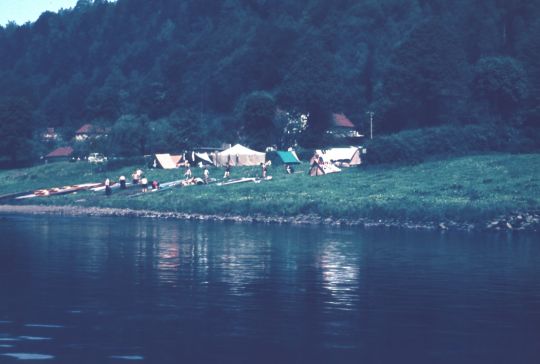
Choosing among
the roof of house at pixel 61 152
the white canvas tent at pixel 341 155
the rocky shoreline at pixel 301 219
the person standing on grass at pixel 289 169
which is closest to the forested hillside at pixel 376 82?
the white canvas tent at pixel 341 155

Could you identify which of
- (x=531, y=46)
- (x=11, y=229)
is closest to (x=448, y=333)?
(x=11, y=229)

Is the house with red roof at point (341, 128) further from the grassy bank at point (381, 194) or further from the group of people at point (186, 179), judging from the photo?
the grassy bank at point (381, 194)

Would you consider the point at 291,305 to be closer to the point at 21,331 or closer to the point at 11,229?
the point at 21,331

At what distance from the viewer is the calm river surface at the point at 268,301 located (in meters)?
21.0

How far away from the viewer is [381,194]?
77562 mm

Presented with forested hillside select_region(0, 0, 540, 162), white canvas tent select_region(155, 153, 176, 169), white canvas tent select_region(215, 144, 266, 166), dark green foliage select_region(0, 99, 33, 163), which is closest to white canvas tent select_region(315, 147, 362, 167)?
forested hillside select_region(0, 0, 540, 162)

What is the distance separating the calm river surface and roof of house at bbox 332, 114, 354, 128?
92.7 meters

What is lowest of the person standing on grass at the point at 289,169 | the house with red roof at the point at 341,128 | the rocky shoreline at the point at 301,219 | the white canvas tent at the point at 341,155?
the rocky shoreline at the point at 301,219

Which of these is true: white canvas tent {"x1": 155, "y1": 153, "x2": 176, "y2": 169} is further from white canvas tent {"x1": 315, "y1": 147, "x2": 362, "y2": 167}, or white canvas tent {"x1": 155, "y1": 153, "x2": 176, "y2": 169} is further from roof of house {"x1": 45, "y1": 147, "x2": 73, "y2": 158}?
roof of house {"x1": 45, "y1": 147, "x2": 73, "y2": 158}

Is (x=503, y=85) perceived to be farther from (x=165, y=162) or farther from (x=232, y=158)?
(x=165, y=162)

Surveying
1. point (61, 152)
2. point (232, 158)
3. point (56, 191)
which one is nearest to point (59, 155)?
point (61, 152)

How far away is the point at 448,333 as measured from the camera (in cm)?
2348

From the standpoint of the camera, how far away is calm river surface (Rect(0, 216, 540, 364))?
2100cm

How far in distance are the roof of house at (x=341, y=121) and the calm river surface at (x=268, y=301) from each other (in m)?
92.7
